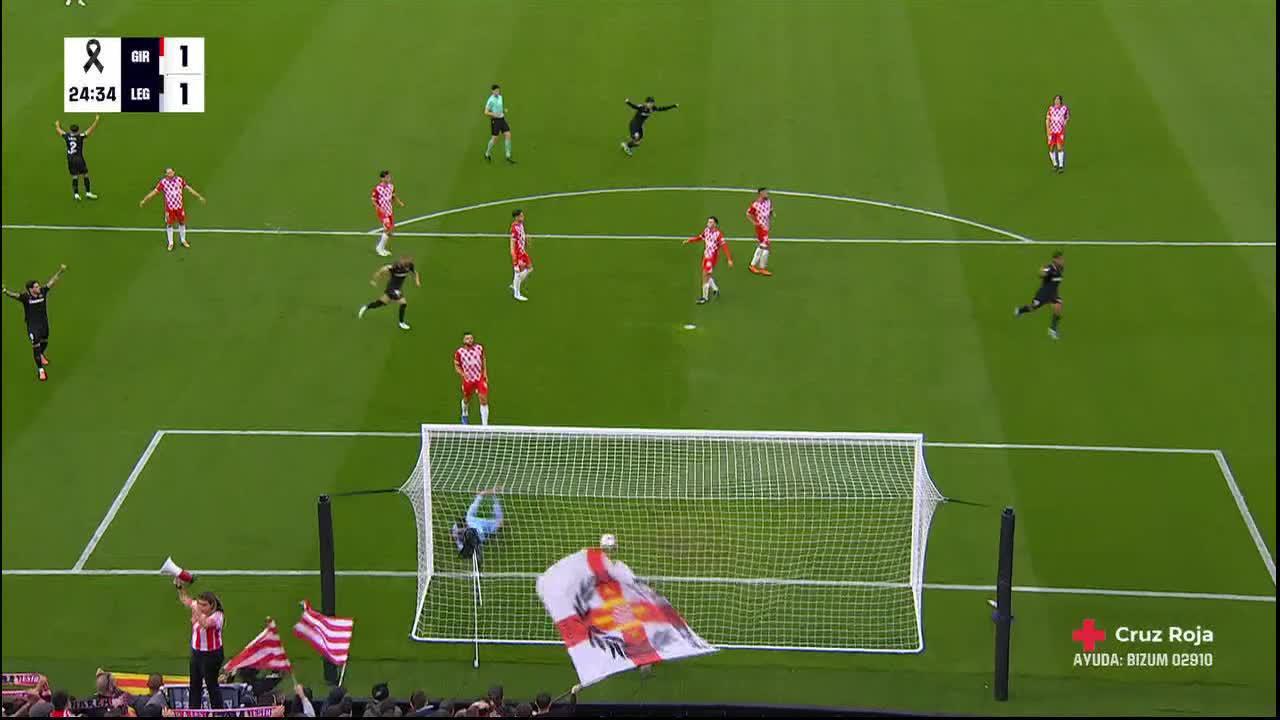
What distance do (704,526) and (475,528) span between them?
311 centimetres

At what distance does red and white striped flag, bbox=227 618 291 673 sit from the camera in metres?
18.1

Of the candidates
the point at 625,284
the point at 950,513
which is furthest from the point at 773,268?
the point at 950,513

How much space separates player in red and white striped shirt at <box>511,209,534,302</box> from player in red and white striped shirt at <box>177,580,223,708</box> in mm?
11193

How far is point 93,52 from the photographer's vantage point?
39750 mm

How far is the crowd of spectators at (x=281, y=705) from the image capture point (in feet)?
53.1

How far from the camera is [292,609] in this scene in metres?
21.0

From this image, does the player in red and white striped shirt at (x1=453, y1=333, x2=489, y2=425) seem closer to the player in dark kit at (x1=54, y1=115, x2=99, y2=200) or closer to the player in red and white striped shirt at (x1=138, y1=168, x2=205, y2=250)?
the player in red and white striped shirt at (x1=138, y1=168, x2=205, y2=250)

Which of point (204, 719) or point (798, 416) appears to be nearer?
point (204, 719)

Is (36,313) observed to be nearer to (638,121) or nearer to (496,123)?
(496,123)

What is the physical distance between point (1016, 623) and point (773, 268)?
35.9 feet

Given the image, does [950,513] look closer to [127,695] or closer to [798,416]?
[798,416]

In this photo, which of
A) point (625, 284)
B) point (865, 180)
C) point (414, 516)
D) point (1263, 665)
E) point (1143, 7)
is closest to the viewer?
point (1263, 665)

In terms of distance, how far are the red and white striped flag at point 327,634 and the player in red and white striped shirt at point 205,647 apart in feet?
3.65

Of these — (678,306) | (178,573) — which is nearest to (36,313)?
(178,573)
